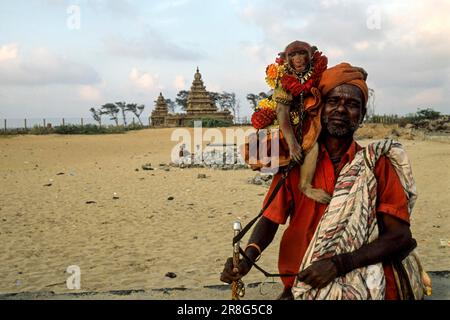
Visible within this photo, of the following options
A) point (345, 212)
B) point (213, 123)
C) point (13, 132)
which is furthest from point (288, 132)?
point (213, 123)

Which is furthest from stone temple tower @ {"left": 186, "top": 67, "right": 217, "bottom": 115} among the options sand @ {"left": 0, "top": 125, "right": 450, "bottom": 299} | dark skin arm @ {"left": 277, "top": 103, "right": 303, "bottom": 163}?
dark skin arm @ {"left": 277, "top": 103, "right": 303, "bottom": 163}

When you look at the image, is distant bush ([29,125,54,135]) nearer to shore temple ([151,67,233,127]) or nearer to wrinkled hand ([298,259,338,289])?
shore temple ([151,67,233,127])

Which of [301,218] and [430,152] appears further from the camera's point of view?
[430,152]

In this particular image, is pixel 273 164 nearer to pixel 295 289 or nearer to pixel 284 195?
pixel 284 195

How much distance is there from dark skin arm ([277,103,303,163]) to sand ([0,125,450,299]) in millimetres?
1075

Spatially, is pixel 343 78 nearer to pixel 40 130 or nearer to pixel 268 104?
pixel 268 104

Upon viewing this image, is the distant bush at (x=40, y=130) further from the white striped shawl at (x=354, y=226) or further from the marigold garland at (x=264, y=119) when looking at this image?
the white striped shawl at (x=354, y=226)

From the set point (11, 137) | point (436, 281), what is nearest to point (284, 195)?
point (436, 281)

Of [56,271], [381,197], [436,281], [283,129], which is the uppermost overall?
[283,129]

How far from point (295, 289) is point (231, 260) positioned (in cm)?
35

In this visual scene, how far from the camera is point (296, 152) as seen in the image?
234cm

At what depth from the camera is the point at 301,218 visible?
7.88 feet
